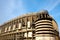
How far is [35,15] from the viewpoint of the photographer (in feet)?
67.3

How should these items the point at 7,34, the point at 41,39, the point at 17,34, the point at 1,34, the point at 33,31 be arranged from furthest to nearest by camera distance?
the point at 1,34 < the point at 7,34 < the point at 17,34 < the point at 33,31 < the point at 41,39

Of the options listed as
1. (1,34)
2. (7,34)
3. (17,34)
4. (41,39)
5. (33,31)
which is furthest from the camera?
(1,34)

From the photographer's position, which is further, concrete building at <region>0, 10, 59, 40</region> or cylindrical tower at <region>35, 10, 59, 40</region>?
concrete building at <region>0, 10, 59, 40</region>

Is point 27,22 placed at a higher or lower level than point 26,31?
higher

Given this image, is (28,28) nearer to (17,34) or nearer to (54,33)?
(17,34)

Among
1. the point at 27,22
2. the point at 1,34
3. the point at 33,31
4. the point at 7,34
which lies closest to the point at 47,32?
the point at 33,31

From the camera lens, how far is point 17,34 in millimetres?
19984

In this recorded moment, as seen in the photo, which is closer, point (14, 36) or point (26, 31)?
point (26, 31)

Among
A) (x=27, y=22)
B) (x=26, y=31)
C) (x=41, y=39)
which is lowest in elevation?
(x=41, y=39)

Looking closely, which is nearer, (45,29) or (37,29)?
(45,29)

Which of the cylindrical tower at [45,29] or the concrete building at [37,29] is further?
the concrete building at [37,29]

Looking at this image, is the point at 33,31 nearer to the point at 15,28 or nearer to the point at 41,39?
the point at 41,39

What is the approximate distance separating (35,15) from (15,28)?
11.9ft

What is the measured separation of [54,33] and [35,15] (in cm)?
468
